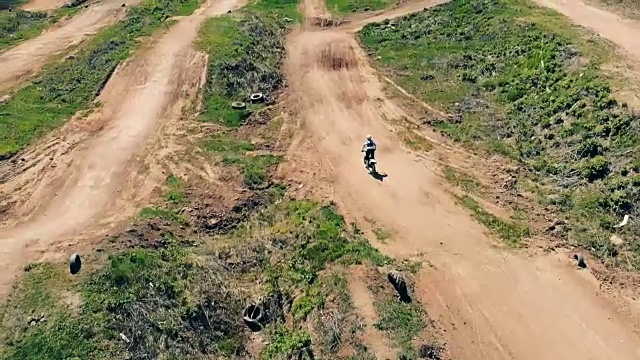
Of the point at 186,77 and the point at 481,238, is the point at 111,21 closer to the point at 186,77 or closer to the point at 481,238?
the point at 186,77

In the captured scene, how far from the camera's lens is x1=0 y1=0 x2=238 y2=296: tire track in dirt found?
75.9ft

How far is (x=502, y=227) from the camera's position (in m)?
24.8

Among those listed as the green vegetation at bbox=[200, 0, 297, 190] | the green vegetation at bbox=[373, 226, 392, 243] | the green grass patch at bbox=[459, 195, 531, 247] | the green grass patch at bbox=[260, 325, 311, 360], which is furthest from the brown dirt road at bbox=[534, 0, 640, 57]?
the green grass patch at bbox=[260, 325, 311, 360]

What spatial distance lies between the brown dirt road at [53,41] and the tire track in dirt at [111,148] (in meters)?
8.45

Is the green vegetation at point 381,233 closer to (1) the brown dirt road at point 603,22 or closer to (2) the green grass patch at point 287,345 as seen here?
(2) the green grass patch at point 287,345

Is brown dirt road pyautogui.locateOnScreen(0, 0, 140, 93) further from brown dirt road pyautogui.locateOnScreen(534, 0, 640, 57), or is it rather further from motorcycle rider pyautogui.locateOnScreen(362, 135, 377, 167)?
brown dirt road pyautogui.locateOnScreen(534, 0, 640, 57)

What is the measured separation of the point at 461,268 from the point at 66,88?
81.6 ft

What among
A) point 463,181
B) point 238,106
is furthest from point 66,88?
point 463,181

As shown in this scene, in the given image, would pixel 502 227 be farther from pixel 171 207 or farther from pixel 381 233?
pixel 171 207

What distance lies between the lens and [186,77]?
35719 mm

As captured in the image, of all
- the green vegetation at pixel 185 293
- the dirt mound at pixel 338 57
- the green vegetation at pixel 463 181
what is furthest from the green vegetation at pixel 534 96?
the green vegetation at pixel 185 293

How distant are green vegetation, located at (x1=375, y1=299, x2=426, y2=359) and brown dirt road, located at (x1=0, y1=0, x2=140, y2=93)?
28362 millimetres

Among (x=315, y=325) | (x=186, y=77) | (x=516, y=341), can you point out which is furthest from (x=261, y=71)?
(x=516, y=341)

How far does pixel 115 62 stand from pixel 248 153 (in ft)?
42.1
